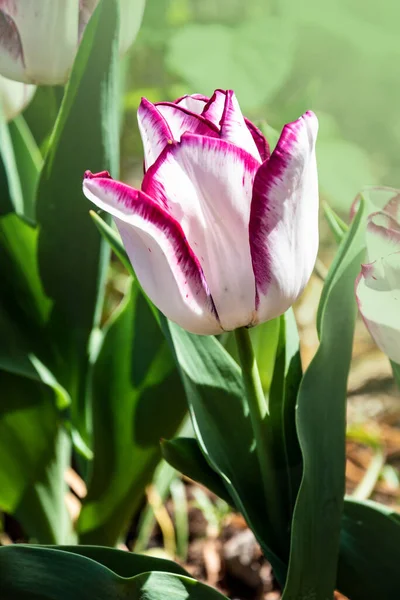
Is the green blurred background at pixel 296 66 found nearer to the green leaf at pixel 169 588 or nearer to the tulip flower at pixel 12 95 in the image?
the tulip flower at pixel 12 95

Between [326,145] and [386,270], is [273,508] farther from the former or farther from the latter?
[326,145]

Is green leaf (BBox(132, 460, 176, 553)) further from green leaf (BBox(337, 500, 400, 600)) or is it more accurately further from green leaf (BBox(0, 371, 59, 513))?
green leaf (BBox(337, 500, 400, 600))

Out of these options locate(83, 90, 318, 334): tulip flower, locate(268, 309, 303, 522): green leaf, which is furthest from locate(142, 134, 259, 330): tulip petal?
locate(268, 309, 303, 522): green leaf

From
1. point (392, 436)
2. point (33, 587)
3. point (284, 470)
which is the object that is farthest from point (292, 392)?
point (392, 436)

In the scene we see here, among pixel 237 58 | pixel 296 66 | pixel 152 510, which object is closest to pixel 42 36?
pixel 152 510

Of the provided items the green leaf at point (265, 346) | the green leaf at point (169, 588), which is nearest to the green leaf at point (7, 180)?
the green leaf at point (265, 346)

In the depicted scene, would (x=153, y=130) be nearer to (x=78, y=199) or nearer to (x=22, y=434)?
(x=78, y=199)
